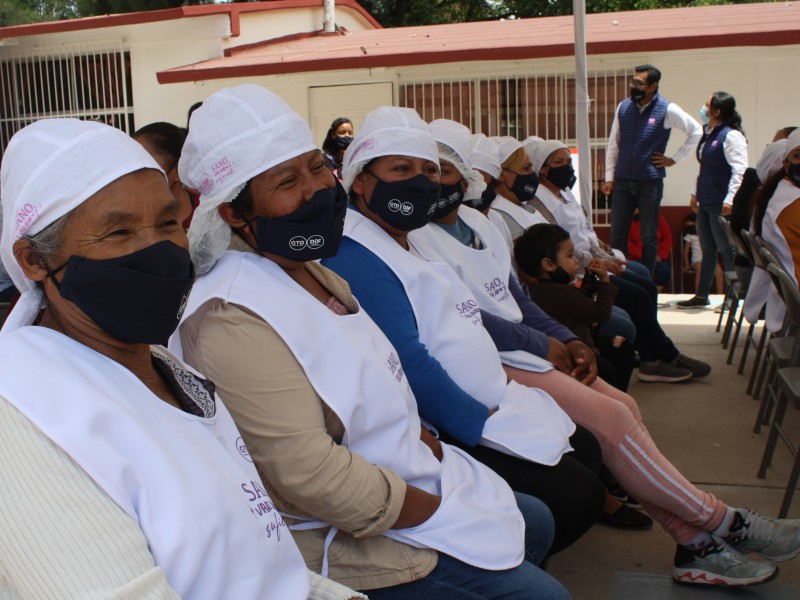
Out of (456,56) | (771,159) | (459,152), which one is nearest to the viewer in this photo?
(459,152)

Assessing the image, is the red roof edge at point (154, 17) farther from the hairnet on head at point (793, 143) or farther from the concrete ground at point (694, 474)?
the hairnet on head at point (793, 143)

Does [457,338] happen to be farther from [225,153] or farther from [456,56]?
[456,56]

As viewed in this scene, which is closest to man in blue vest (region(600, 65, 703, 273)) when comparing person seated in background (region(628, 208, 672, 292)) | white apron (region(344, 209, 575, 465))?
person seated in background (region(628, 208, 672, 292))

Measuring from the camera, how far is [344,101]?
12398 mm

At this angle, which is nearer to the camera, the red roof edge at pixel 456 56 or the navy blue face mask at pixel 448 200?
the navy blue face mask at pixel 448 200

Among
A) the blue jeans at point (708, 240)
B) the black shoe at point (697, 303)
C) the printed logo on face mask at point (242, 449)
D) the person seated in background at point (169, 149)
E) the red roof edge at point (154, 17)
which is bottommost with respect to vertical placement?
the black shoe at point (697, 303)

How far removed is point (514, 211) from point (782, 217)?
4.78ft

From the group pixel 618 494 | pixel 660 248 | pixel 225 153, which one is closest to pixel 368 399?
pixel 225 153

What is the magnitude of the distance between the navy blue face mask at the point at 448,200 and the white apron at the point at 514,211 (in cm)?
139

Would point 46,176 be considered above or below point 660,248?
above

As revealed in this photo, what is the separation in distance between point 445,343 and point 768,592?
1497mm

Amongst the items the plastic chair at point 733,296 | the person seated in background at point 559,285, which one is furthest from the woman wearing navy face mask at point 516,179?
the plastic chair at point 733,296

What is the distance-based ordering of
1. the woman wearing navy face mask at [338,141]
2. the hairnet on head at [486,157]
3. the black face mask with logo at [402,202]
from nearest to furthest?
the black face mask with logo at [402,202] → the hairnet on head at [486,157] → the woman wearing navy face mask at [338,141]

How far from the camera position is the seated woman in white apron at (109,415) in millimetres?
1380
